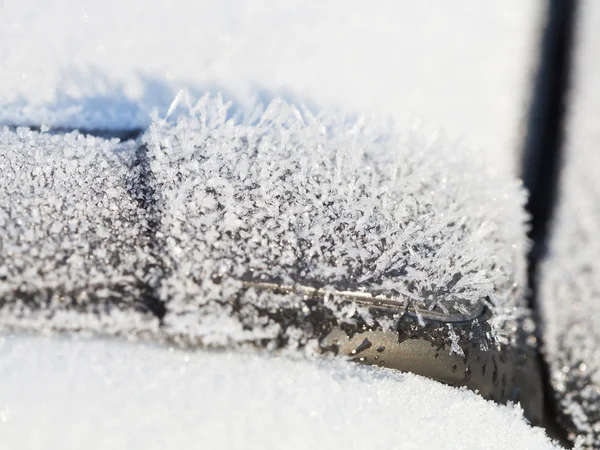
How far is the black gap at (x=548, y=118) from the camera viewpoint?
1.00 metres

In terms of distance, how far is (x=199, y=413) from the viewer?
0.48 m

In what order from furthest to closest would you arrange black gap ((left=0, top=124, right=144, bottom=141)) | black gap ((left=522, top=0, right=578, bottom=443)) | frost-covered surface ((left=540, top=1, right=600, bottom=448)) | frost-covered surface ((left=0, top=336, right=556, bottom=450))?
black gap ((left=522, top=0, right=578, bottom=443)), frost-covered surface ((left=540, top=1, right=600, bottom=448)), black gap ((left=0, top=124, right=144, bottom=141)), frost-covered surface ((left=0, top=336, right=556, bottom=450))

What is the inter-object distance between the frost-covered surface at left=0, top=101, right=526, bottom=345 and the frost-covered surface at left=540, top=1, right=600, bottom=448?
0.54 feet

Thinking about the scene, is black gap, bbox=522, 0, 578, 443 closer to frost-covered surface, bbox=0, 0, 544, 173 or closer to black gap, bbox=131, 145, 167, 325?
frost-covered surface, bbox=0, 0, 544, 173

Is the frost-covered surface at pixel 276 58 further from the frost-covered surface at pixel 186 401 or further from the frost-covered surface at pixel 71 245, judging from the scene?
the frost-covered surface at pixel 186 401

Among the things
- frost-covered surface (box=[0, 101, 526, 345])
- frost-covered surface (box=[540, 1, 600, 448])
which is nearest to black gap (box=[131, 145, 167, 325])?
frost-covered surface (box=[0, 101, 526, 345])

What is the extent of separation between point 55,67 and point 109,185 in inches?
14.0

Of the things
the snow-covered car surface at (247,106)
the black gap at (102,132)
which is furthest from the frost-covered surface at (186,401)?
the black gap at (102,132)

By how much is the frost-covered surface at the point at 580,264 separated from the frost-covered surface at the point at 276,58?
0.32ft

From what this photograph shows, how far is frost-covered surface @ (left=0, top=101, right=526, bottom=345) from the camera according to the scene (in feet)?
1.66

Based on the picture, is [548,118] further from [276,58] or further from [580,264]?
[276,58]

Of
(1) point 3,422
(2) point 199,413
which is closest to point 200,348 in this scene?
(2) point 199,413

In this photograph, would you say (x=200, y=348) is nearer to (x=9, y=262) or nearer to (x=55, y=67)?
(x=9, y=262)

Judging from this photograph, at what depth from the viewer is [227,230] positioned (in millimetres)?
554
